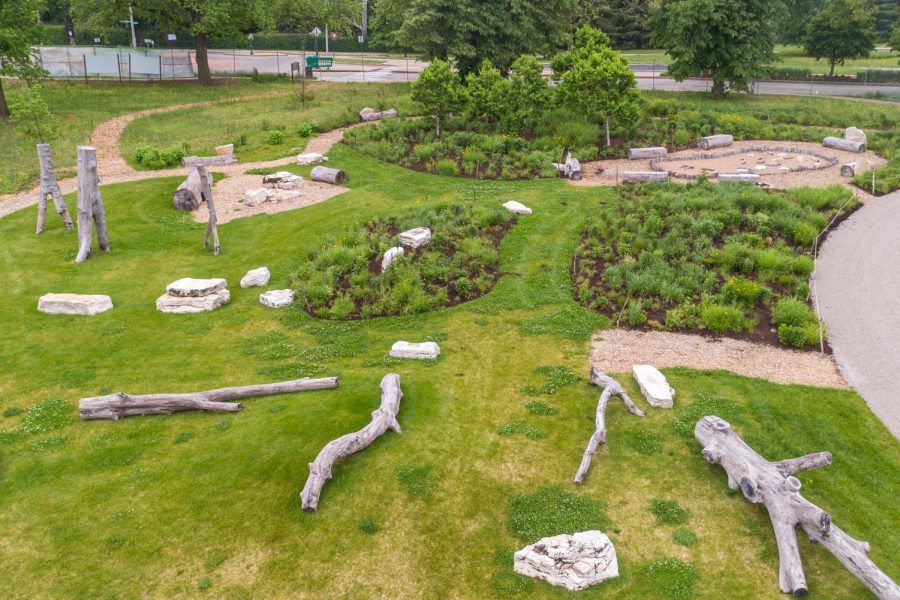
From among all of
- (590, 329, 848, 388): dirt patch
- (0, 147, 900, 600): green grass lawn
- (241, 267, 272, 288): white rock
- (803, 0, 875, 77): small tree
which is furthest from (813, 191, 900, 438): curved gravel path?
(803, 0, 875, 77): small tree

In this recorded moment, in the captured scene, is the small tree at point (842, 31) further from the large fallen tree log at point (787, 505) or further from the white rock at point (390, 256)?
the large fallen tree log at point (787, 505)

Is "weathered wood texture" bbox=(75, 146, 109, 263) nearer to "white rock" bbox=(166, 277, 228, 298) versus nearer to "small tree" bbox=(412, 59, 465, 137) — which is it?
"white rock" bbox=(166, 277, 228, 298)

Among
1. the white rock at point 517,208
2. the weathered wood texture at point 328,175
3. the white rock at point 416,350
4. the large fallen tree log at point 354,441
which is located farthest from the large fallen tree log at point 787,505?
the weathered wood texture at point 328,175

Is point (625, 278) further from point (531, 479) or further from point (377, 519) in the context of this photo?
point (377, 519)

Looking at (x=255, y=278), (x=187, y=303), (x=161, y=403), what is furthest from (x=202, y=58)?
(x=161, y=403)

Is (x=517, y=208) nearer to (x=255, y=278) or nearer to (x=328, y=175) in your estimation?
(x=328, y=175)
